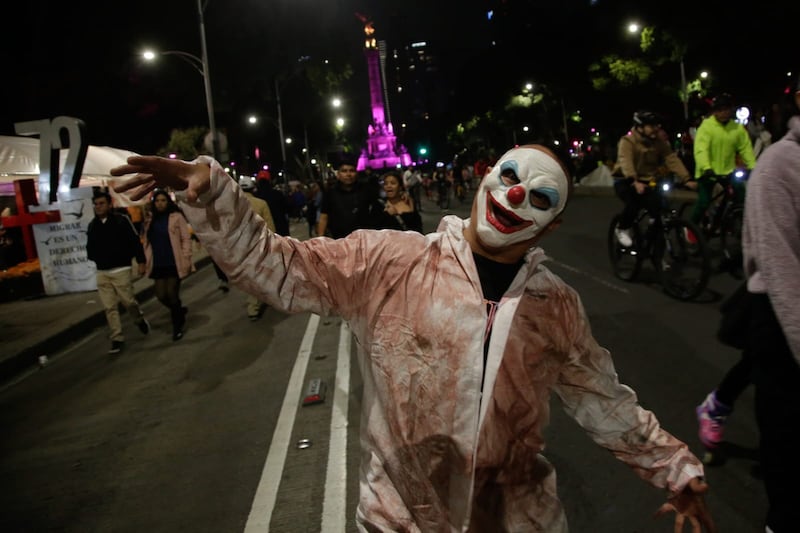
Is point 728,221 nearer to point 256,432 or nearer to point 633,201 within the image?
point 633,201

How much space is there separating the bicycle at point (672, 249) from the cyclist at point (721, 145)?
673 mm

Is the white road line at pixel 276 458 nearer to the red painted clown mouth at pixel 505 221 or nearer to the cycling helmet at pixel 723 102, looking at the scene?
the red painted clown mouth at pixel 505 221

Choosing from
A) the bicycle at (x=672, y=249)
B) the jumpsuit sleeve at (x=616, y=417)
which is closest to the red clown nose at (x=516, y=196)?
the jumpsuit sleeve at (x=616, y=417)

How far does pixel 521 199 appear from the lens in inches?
72.6

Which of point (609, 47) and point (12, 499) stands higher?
point (609, 47)

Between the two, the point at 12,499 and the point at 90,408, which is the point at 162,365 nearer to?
the point at 90,408

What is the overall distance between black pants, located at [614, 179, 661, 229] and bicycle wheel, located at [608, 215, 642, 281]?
13cm

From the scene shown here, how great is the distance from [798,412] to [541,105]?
46.5 meters

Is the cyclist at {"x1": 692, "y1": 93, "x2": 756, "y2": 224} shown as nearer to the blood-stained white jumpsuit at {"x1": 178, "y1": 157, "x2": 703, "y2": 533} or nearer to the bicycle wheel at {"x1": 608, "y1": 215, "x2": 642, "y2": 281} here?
the bicycle wheel at {"x1": 608, "y1": 215, "x2": 642, "y2": 281}

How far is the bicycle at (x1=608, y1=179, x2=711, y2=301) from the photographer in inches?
265

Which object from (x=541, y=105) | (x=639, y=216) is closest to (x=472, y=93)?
(x=541, y=105)

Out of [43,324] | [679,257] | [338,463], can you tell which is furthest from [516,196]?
[43,324]

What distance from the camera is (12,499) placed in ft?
13.8

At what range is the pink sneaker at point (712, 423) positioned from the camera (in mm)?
3385
